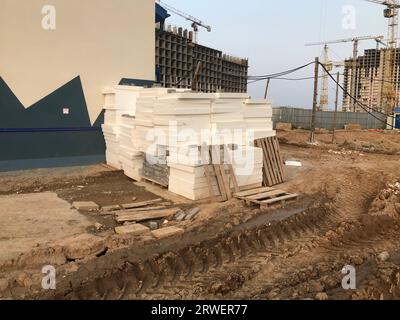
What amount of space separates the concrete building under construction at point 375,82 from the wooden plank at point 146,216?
174ft

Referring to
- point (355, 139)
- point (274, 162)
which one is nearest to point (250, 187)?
point (274, 162)

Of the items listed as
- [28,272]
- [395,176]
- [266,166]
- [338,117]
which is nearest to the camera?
[28,272]

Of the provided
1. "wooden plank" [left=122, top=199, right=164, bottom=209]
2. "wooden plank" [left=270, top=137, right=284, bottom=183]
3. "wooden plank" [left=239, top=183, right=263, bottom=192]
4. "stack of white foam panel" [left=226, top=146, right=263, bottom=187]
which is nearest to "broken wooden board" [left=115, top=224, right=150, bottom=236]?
"wooden plank" [left=122, top=199, right=164, bottom=209]

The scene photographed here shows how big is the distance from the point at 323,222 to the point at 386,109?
169 feet

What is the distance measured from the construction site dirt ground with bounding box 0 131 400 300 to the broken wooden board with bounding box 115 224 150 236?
0.15 metres

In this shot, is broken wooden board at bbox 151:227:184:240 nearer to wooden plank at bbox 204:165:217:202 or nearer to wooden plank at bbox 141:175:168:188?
wooden plank at bbox 204:165:217:202

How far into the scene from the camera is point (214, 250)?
244 inches

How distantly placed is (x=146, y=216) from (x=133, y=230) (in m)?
0.89

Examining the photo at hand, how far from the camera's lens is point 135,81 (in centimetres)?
1357

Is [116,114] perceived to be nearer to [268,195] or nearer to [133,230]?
[268,195]

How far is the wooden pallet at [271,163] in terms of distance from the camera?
35.2ft

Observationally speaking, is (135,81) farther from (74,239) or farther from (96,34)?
(74,239)

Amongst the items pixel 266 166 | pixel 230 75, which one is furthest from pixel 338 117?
pixel 266 166

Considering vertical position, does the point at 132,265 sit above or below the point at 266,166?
below
